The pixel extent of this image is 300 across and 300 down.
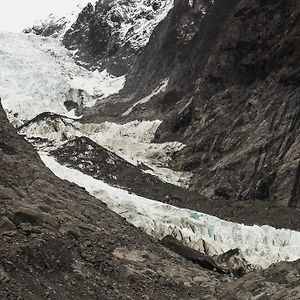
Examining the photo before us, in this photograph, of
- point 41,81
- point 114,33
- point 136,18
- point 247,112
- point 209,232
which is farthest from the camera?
point 136,18

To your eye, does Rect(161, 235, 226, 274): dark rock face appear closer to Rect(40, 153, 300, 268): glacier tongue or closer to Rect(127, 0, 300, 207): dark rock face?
Rect(40, 153, 300, 268): glacier tongue

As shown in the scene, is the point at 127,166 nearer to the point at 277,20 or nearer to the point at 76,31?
the point at 277,20

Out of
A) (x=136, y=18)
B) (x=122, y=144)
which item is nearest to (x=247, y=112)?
(x=122, y=144)

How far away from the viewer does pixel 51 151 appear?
105 ft

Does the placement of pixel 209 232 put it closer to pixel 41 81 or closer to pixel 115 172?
pixel 115 172

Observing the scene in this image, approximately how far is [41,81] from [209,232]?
5107 centimetres

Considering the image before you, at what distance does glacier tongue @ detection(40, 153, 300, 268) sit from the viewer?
20.4m

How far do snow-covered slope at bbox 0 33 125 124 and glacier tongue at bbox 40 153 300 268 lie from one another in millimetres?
37801

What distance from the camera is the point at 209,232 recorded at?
2159cm

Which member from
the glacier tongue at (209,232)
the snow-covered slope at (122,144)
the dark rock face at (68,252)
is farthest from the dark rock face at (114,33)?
the dark rock face at (68,252)

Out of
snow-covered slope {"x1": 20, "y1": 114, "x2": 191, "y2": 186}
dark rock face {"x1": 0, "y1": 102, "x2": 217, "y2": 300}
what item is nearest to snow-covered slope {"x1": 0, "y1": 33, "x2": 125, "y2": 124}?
snow-covered slope {"x1": 20, "y1": 114, "x2": 191, "y2": 186}

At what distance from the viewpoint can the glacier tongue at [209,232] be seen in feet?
66.8

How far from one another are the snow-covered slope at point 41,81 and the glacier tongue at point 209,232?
3780 centimetres

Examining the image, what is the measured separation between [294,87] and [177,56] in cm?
2714
